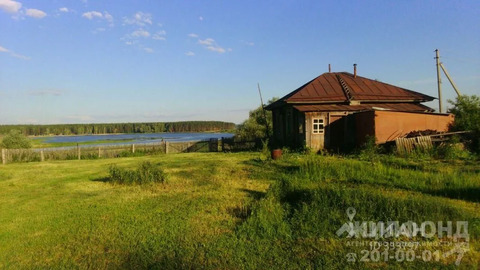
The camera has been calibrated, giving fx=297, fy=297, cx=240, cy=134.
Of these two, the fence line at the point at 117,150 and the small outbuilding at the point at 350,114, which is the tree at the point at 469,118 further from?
the fence line at the point at 117,150

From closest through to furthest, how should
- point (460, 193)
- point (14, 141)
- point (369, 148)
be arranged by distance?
point (460, 193), point (369, 148), point (14, 141)

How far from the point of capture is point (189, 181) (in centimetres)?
1026

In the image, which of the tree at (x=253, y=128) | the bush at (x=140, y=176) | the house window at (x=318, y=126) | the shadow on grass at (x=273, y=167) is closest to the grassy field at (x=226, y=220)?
the bush at (x=140, y=176)

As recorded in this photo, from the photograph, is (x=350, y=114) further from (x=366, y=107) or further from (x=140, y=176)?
(x=140, y=176)

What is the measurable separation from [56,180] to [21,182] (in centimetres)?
126

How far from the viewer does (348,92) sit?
61.6 ft

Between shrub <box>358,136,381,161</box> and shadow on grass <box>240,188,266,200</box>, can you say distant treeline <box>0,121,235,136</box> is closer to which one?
shrub <box>358,136,381,161</box>

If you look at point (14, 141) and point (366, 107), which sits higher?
point (366, 107)

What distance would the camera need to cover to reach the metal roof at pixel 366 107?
1748 centimetres

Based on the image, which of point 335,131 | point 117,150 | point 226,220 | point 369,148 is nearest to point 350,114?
point 335,131

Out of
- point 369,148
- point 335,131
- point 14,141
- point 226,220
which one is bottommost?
point 226,220

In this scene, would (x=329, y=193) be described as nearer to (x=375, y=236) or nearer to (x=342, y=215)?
(x=342, y=215)

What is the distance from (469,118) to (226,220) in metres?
16.0

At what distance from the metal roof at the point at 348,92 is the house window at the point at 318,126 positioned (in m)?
1.52
